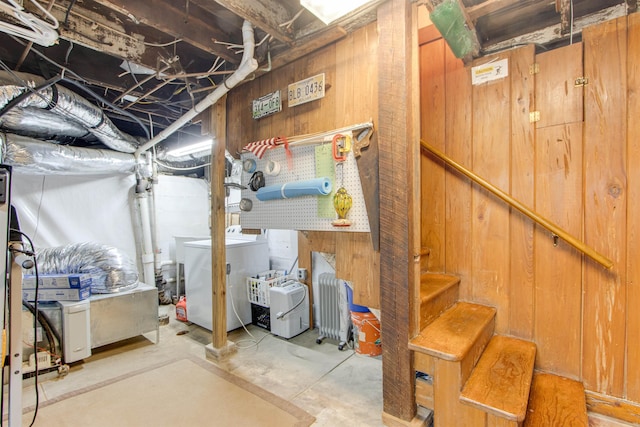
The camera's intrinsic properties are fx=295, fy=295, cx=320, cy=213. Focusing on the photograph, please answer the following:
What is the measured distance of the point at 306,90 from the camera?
6.86 feet

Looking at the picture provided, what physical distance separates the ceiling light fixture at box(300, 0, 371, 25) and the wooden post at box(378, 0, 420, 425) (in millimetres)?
232

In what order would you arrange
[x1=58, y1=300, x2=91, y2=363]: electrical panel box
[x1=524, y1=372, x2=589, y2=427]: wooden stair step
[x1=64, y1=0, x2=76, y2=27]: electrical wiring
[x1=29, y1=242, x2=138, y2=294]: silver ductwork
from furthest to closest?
[x1=29, y1=242, x2=138, y2=294]: silver ductwork
[x1=58, y1=300, x2=91, y2=363]: electrical panel box
[x1=64, y1=0, x2=76, y2=27]: electrical wiring
[x1=524, y1=372, x2=589, y2=427]: wooden stair step

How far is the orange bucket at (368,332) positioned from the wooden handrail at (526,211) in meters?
1.42

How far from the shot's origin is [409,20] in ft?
5.37

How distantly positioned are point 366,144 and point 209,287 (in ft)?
8.06

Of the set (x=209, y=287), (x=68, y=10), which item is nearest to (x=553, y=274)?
(x=209, y=287)

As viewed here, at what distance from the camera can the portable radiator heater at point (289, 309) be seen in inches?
120

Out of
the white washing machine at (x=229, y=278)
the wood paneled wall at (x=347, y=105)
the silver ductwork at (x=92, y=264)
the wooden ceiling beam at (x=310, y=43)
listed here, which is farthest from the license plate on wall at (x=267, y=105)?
the silver ductwork at (x=92, y=264)

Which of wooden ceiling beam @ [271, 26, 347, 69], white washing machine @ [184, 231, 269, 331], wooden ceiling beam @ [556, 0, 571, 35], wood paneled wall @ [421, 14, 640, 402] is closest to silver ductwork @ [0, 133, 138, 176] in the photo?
white washing machine @ [184, 231, 269, 331]

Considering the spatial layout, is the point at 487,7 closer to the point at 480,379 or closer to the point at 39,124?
the point at 480,379

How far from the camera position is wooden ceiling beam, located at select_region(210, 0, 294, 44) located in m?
1.70

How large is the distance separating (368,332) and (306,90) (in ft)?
6.79

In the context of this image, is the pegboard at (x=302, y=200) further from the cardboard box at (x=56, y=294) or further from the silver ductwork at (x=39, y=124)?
the silver ductwork at (x=39, y=124)

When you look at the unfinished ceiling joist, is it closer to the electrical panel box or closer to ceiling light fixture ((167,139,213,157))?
ceiling light fixture ((167,139,213,157))
